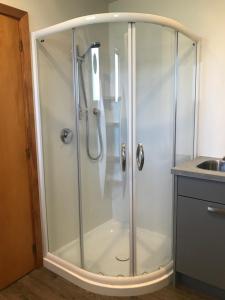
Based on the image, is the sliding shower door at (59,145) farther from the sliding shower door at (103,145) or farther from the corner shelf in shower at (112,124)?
the corner shelf in shower at (112,124)

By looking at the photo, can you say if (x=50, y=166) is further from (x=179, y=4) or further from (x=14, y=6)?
(x=179, y=4)

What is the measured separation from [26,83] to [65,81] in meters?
0.35

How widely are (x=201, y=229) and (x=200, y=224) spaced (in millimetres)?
36

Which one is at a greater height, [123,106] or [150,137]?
[123,106]

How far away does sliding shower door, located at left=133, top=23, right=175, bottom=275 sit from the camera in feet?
6.61

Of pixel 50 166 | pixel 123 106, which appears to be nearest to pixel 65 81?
A: pixel 123 106

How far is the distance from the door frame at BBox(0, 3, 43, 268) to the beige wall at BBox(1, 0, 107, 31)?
67 millimetres

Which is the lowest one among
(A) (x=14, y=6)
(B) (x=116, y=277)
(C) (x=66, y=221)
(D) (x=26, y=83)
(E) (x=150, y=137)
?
(B) (x=116, y=277)

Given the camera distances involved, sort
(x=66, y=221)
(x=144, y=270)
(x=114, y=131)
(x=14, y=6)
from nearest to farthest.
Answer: (x=14, y=6) < (x=144, y=270) < (x=114, y=131) < (x=66, y=221)

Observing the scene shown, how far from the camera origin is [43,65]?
2.09 meters

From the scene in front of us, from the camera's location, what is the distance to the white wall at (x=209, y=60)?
6.88 feet

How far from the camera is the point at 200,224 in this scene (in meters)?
1.77

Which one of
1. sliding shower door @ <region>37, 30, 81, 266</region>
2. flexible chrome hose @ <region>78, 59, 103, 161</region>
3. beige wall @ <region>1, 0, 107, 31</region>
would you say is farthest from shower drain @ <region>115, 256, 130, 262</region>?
beige wall @ <region>1, 0, 107, 31</region>

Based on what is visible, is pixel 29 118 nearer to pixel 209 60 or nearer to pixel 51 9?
pixel 51 9
